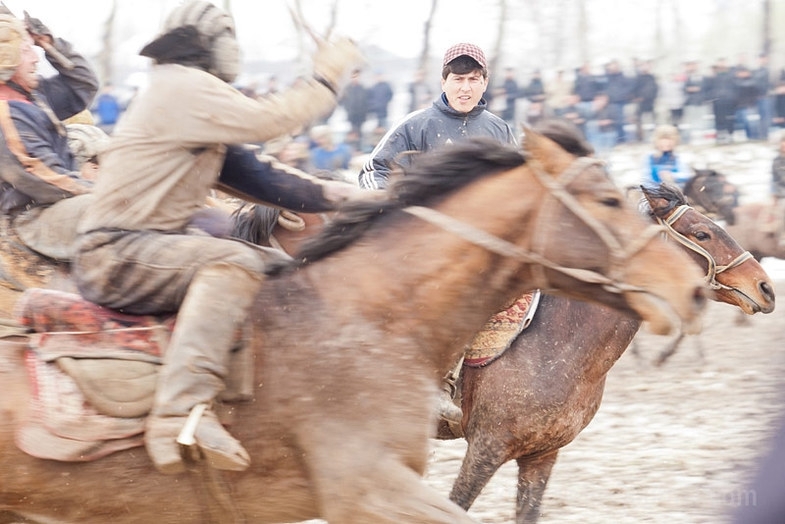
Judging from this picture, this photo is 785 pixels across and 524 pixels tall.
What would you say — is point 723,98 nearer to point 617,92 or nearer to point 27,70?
point 617,92

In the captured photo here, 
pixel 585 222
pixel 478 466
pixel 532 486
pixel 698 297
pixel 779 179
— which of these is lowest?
pixel 532 486

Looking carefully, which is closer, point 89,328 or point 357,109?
point 89,328

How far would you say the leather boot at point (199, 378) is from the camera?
12.8 feet

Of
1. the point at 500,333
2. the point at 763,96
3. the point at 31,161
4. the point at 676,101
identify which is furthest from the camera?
the point at 676,101

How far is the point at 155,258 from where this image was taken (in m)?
4.09

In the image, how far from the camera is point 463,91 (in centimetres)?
638

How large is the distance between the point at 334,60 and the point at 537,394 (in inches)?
94.6

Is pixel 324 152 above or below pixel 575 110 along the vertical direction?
below

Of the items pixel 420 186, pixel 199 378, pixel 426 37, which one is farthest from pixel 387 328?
pixel 426 37

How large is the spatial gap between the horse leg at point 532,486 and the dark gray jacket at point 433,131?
69.4 inches

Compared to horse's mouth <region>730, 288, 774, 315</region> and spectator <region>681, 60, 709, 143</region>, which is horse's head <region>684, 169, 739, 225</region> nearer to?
horse's mouth <region>730, 288, 774, 315</region>

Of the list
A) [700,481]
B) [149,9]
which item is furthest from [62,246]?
[149,9]

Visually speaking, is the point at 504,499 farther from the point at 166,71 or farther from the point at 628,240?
the point at 166,71

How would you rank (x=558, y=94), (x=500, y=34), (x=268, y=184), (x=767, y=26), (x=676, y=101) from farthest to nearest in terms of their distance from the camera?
(x=767, y=26), (x=500, y=34), (x=676, y=101), (x=558, y=94), (x=268, y=184)
